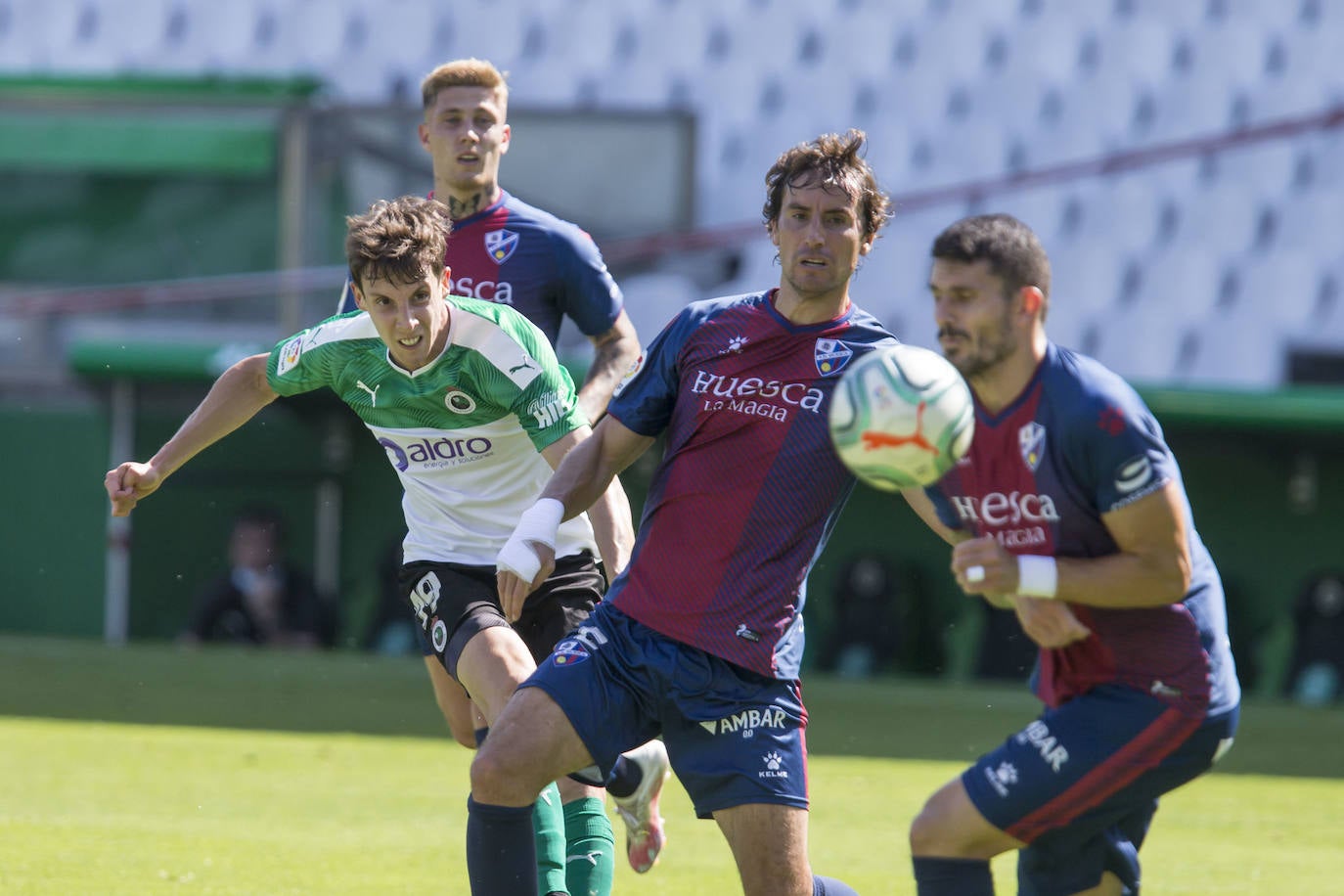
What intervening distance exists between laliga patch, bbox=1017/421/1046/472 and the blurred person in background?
10188mm

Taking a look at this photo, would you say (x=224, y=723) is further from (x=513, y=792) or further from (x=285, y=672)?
(x=513, y=792)

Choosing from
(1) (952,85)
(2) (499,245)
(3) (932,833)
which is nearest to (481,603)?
(2) (499,245)

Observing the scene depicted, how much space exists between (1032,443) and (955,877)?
36.4 inches

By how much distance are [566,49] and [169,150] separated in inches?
154

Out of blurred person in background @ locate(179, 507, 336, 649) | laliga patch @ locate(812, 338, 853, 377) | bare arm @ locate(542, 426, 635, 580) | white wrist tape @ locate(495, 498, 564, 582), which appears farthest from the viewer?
blurred person in background @ locate(179, 507, 336, 649)

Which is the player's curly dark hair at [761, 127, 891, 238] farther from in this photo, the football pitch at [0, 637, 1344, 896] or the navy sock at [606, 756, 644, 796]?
the football pitch at [0, 637, 1344, 896]

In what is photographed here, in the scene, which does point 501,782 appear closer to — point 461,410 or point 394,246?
point 461,410

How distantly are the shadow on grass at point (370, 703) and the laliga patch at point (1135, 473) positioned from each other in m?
5.70

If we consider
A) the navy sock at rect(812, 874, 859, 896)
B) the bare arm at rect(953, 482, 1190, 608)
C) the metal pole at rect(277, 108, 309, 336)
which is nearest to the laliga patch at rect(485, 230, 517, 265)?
the navy sock at rect(812, 874, 859, 896)

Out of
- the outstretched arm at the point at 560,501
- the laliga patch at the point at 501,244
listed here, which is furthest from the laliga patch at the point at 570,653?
the laliga patch at the point at 501,244

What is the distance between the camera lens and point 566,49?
16.4 m

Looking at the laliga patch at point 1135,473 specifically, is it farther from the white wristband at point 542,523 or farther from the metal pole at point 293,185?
the metal pole at point 293,185

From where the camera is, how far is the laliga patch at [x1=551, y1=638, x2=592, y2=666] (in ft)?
13.8

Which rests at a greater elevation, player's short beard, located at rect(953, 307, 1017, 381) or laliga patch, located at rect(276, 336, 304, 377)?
player's short beard, located at rect(953, 307, 1017, 381)
